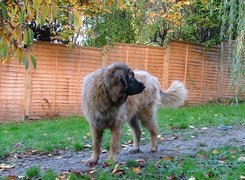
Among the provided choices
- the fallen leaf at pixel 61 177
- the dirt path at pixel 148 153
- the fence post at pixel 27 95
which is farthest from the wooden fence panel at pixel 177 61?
the fallen leaf at pixel 61 177

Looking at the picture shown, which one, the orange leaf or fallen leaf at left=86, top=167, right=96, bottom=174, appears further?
fallen leaf at left=86, top=167, right=96, bottom=174

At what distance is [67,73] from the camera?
1242cm

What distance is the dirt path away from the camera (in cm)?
545

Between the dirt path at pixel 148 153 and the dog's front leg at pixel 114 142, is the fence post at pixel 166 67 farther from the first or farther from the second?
the dog's front leg at pixel 114 142

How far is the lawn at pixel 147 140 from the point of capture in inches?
174

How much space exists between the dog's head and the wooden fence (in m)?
5.91

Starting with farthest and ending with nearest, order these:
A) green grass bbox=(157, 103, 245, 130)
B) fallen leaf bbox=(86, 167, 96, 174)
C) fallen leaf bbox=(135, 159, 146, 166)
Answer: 1. green grass bbox=(157, 103, 245, 130)
2. fallen leaf bbox=(135, 159, 146, 166)
3. fallen leaf bbox=(86, 167, 96, 174)

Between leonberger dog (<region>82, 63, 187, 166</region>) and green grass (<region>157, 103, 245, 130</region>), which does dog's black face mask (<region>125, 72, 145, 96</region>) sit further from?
green grass (<region>157, 103, 245, 130</region>)

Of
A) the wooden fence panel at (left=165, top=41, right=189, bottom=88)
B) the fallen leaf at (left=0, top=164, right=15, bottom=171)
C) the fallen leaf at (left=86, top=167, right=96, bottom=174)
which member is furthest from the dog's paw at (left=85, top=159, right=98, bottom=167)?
the wooden fence panel at (left=165, top=41, right=189, bottom=88)

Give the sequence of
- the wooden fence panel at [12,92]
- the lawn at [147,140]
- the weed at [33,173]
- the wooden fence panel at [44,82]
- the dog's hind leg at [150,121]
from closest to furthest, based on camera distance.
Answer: the lawn at [147,140], the weed at [33,173], the dog's hind leg at [150,121], the wooden fence panel at [12,92], the wooden fence panel at [44,82]

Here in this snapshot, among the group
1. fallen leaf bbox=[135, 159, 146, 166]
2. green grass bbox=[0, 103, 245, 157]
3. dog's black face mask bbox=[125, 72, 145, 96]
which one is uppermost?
dog's black face mask bbox=[125, 72, 145, 96]

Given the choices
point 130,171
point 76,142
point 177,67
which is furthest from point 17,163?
point 177,67

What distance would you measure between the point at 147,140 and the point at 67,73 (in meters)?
5.86

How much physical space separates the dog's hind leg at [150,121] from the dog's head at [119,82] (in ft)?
3.27
